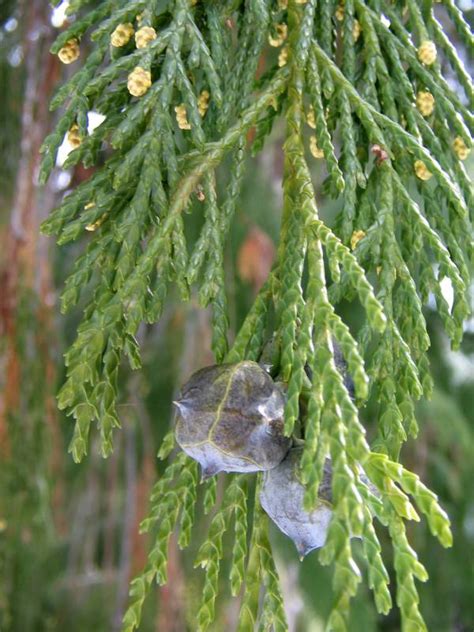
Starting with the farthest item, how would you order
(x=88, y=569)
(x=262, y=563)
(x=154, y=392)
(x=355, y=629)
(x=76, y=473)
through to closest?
(x=88, y=569), (x=76, y=473), (x=154, y=392), (x=355, y=629), (x=262, y=563)

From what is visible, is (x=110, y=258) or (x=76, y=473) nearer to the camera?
(x=110, y=258)

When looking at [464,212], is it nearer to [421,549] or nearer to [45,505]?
[45,505]

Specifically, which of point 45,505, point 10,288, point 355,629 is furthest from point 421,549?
point 10,288

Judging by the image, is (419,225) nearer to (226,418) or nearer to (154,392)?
(226,418)

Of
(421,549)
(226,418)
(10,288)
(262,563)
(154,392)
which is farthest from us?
(421,549)

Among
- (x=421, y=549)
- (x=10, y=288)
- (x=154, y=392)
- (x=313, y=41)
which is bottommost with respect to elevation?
(x=421, y=549)

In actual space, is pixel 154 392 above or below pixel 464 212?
below
